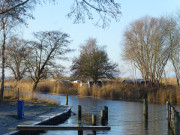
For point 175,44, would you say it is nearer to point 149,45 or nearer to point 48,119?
point 149,45

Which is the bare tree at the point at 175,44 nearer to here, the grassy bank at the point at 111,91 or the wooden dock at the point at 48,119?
the grassy bank at the point at 111,91

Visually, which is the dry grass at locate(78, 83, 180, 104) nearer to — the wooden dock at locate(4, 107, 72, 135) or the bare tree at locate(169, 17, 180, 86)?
the bare tree at locate(169, 17, 180, 86)

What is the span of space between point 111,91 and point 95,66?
42.1 ft

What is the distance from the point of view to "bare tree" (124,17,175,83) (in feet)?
145

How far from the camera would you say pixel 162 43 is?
4447 centimetres

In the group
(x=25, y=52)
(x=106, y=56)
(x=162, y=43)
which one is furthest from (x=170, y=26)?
(x=25, y=52)

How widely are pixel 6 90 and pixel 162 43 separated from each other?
2610cm

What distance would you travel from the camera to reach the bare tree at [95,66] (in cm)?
5072

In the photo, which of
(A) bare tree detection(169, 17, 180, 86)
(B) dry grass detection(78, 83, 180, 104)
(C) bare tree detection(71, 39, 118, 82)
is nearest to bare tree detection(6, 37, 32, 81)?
(B) dry grass detection(78, 83, 180, 104)

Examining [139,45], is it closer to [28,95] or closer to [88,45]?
[88,45]

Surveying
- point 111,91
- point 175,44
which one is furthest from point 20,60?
point 175,44

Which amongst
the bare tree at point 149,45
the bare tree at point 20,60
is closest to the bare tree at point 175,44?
the bare tree at point 149,45

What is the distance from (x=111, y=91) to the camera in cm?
3838

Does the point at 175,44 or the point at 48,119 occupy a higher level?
the point at 175,44
